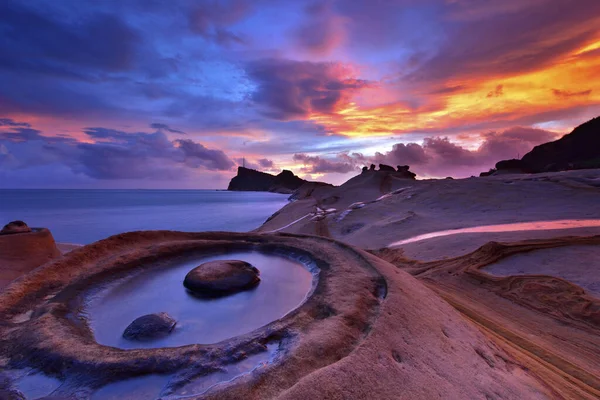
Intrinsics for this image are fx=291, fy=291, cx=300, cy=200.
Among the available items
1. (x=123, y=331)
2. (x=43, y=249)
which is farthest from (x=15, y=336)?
(x=43, y=249)

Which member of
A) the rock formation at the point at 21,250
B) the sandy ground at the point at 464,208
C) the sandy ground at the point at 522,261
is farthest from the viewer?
the sandy ground at the point at 464,208

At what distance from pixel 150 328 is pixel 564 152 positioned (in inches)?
2740

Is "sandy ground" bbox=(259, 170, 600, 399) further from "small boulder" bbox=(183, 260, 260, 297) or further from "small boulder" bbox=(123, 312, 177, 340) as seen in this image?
"small boulder" bbox=(123, 312, 177, 340)

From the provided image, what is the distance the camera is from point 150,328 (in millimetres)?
3051

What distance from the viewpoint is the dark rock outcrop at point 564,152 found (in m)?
47.0

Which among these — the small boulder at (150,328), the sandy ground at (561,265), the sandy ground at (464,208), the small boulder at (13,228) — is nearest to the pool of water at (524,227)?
the sandy ground at (464,208)

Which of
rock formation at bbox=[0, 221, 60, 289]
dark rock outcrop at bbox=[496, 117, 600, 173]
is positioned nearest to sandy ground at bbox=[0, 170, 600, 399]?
rock formation at bbox=[0, 221, 60, 289]

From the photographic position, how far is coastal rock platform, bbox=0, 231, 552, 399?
2119 mm

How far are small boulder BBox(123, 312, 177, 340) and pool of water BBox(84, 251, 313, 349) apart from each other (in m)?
0.06

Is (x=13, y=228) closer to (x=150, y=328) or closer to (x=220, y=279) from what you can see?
(x=220, y=279)

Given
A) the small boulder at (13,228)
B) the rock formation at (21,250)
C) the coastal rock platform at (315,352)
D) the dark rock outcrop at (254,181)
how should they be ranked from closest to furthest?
the coastal rock platform at (315,352)
the rock formation at (21,250)
the small boulder at (13,228)
the dark rock outcrop at (254,181)

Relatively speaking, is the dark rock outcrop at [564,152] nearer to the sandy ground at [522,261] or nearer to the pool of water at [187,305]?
the sandy ground at [522,261]

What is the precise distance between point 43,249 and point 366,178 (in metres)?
28.5

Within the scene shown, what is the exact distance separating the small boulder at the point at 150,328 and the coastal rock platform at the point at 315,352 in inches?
13.7
